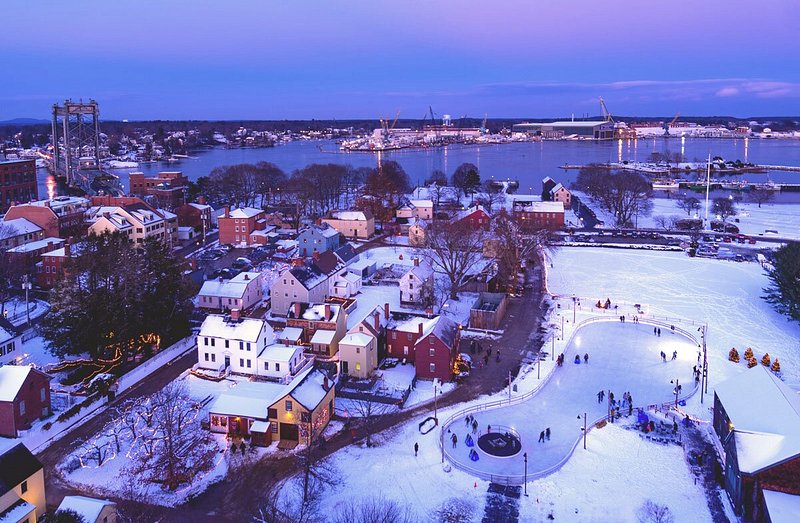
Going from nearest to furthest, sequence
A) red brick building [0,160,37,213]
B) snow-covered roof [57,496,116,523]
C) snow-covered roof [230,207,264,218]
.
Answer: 1. snow-covered roof [57,496,116,523]
2. snow-covered roof [230,207,264,218]
3. red brick building [0,160,37,213]

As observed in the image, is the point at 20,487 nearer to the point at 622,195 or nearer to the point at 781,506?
the point at 781,506

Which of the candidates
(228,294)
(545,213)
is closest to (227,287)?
(228,294)

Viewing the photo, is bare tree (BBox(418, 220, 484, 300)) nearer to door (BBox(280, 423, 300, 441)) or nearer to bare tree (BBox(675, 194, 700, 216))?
door (BBox(280, 423, 300, 441))

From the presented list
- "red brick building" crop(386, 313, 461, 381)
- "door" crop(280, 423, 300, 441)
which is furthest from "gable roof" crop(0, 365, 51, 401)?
"red brick building" crop(386, 313, 461, 381)

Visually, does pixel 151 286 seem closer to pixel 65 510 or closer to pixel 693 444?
pixel 65 510

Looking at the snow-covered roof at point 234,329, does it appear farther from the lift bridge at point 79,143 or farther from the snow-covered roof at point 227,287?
the lift bridge at point 79,143

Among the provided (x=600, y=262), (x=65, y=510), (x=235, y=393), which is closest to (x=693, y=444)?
(x=235, y=393)

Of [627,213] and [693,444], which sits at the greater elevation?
[627,213]
